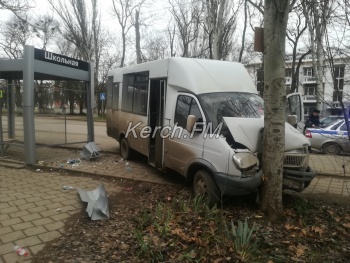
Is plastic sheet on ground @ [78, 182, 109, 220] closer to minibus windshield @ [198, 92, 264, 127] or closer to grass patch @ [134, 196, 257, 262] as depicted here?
grass patch @ [134, 196, 257, 262]

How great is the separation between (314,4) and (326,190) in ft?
13.1

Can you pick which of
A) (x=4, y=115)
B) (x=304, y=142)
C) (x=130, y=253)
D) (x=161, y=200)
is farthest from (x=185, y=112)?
(x=4, y=115)

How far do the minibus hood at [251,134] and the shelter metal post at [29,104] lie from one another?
526cm

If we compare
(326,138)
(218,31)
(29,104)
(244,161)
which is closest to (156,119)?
(29,104)

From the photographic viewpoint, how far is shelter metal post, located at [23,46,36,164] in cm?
750

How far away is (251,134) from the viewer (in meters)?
5.00

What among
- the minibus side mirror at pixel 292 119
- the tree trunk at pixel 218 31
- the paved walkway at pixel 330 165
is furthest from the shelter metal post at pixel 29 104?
the tree trunk at pixel 218 31

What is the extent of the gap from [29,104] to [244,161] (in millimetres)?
5847

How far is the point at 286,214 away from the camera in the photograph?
15.6ft

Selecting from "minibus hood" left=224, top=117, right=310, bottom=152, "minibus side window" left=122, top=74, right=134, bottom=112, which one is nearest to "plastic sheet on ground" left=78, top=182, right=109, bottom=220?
"minibus hood" left=224, top=117, right=310, bottom=152

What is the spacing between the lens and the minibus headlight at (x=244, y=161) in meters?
4.61

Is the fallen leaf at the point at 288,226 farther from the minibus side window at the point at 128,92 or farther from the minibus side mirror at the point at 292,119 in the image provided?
the minibus side window at the point at 128,92

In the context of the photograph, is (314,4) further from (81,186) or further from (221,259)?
(81,186)

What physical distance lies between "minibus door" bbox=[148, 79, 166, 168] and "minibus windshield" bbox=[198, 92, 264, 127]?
1.60 meters
